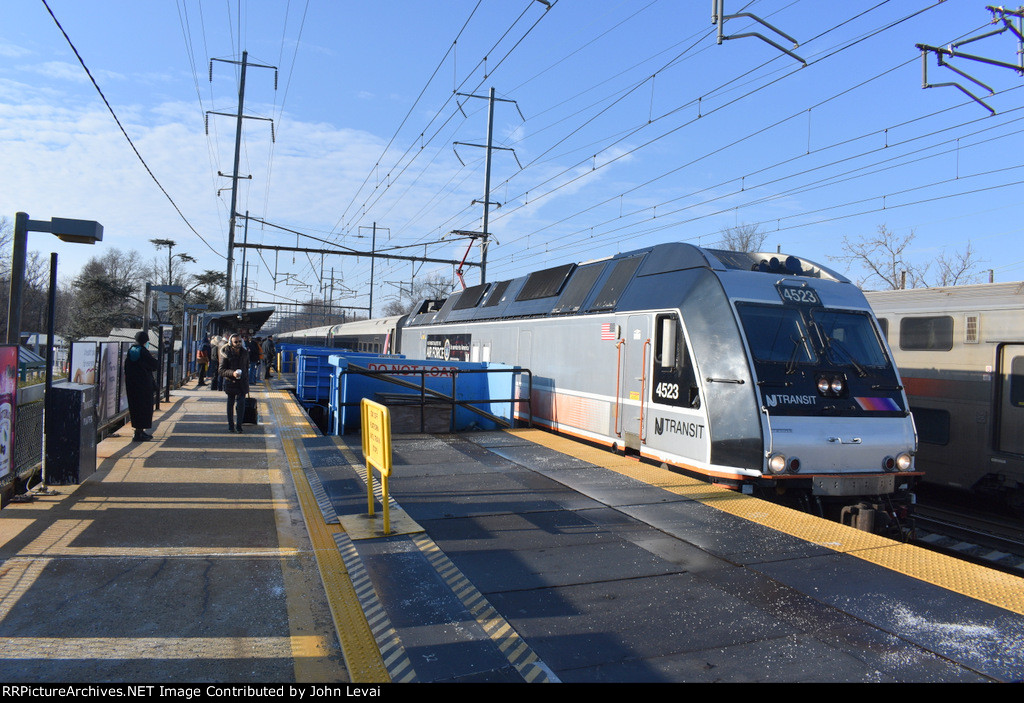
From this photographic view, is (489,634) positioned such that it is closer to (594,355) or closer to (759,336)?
(759,336)

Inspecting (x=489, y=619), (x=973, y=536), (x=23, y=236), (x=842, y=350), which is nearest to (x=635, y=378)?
(x=842, y=350)

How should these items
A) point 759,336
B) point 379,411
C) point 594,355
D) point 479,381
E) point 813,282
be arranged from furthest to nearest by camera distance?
point 479,381
point 594,355
point 813,282
point 759,336
point 379,411

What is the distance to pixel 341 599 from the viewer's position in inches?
164

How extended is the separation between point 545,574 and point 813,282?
208 inches

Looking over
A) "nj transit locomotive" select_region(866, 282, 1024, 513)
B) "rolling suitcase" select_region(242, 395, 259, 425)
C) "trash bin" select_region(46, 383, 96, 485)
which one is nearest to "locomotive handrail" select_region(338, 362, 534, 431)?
"rolling suitcase" select_region(242, 395, 259, 425)

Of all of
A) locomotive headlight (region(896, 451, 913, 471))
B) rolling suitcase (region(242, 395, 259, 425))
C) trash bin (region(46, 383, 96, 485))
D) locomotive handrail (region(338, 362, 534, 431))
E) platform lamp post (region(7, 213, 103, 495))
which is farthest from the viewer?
rolling suitcase (region(242, 395, 259, 425))

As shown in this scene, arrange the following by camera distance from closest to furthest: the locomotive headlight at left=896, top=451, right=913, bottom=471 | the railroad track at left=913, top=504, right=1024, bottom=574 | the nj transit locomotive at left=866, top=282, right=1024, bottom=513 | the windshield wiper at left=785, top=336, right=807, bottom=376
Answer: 1. the locomotive headlight at left=896, top=451, right=913, bottom=471
2. the windshield wiper at left=785, top=336, right=807, bottom=376
3. the railroad track at left=913, top=504, right=1024, bottom=574
4. the nj transit locomotive at left=866, top=282, right=1024, bottom=513

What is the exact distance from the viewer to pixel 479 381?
1207 cm

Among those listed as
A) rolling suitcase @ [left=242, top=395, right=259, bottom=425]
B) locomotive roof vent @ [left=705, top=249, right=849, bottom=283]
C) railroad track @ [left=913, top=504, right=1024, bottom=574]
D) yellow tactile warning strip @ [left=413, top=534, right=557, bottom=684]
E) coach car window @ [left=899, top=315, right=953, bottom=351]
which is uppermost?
locomotive roof vent @ [left=705, top=249, right=849, bottom=283]

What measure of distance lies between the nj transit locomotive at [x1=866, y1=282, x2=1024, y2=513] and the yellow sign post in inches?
338

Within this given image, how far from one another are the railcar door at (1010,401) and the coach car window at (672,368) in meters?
5.02

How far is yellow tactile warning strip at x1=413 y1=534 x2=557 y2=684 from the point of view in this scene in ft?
10.7

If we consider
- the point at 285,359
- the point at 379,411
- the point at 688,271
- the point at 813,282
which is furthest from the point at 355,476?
the point at 285,359

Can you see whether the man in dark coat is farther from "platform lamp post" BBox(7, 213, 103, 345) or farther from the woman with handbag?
"platform lamp post" BBox(7, 213, 103, 345)
